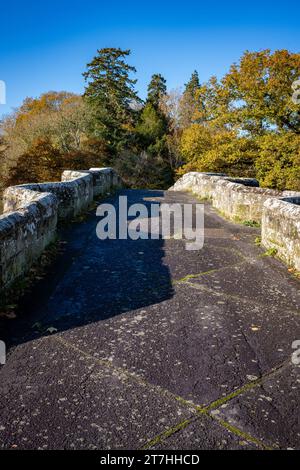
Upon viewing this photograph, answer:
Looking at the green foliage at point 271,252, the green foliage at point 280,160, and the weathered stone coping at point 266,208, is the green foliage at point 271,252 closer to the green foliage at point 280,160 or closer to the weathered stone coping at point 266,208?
the weathered stone coping at point 266,208

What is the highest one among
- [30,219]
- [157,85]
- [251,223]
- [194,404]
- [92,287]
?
[157,85]

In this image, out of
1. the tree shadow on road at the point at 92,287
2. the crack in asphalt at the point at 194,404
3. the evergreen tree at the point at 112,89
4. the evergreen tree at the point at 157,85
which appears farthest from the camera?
the evergreen tree at the point at 157,85

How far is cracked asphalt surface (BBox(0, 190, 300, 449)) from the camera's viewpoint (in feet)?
7.16

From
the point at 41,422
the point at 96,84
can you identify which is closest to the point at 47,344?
the point at 41,422

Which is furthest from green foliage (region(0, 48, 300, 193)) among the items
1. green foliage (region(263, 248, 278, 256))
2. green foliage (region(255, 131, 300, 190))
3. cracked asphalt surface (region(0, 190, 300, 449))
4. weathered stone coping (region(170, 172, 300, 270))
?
cracked asphalt surface (region(0, 190, 300, 449))

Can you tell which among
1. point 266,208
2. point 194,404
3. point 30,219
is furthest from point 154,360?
point 266,208

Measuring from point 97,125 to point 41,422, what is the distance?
32.6 meters

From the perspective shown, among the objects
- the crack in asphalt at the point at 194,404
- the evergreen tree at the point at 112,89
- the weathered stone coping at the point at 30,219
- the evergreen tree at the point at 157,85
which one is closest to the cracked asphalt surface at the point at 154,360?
the crack in asphalt at the point at 194,404

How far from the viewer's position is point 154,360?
291cm

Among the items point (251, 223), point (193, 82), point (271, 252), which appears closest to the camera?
point (271, 252)

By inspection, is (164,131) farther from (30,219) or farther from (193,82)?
(30,219)

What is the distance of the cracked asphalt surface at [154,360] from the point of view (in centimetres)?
218

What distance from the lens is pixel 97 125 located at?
3250 centimetres

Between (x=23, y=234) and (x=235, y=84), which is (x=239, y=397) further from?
(x=235, y=84)
